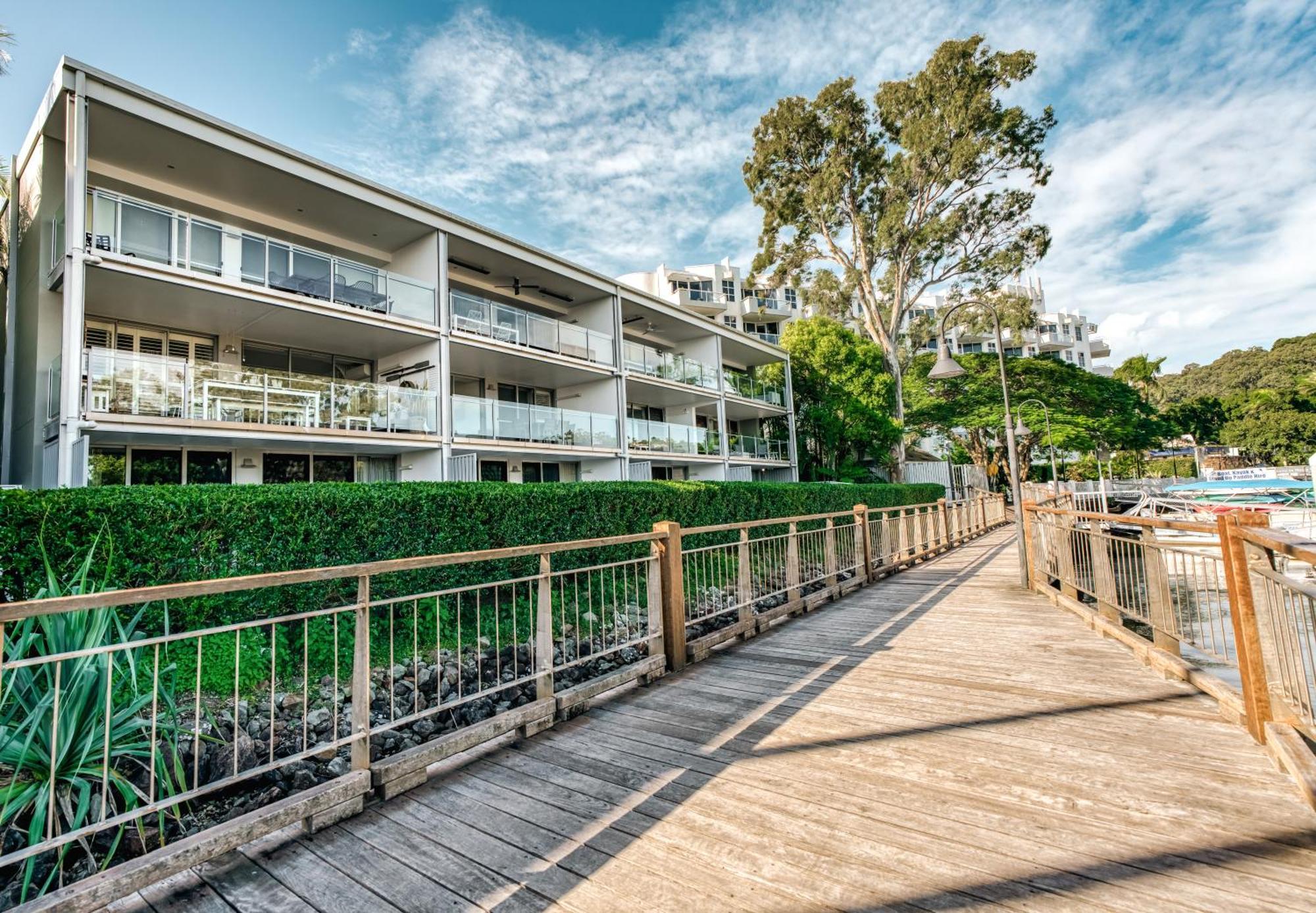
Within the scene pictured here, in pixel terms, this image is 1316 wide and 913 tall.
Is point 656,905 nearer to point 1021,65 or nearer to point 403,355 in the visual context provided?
point 403,355

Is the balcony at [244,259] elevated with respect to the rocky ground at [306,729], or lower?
elevated

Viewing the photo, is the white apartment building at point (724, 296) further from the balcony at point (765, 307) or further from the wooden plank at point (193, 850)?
the wooden plank at point (193, 850)

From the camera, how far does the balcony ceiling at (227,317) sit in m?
9.42

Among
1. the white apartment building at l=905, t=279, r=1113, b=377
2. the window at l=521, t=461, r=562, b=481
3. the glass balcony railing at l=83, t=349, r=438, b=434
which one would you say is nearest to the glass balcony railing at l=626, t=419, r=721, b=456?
the window at l=521, t=461, r=562, b=481

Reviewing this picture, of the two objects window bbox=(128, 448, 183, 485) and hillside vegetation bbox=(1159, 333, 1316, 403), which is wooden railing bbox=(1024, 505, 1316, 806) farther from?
hillside vegetation bbox=(1159, 333, 1316, 403)

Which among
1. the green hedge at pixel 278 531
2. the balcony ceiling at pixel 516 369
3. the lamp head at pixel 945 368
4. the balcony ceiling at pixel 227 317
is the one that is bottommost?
the green hedge at pixel 278 531

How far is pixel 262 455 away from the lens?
11594mm

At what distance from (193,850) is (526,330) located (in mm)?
13590

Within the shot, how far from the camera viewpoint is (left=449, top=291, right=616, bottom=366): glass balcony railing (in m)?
13.6

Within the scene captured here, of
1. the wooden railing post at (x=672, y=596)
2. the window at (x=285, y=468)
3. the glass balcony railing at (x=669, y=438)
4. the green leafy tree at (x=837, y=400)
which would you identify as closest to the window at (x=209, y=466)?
the window at (x=285, y=468)

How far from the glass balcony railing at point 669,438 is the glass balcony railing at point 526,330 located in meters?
2.19

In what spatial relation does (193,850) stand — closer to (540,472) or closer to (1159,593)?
(1159,593)

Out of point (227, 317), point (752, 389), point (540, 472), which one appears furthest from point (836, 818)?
point (752, 389)

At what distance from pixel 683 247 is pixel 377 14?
30333 millimetres
